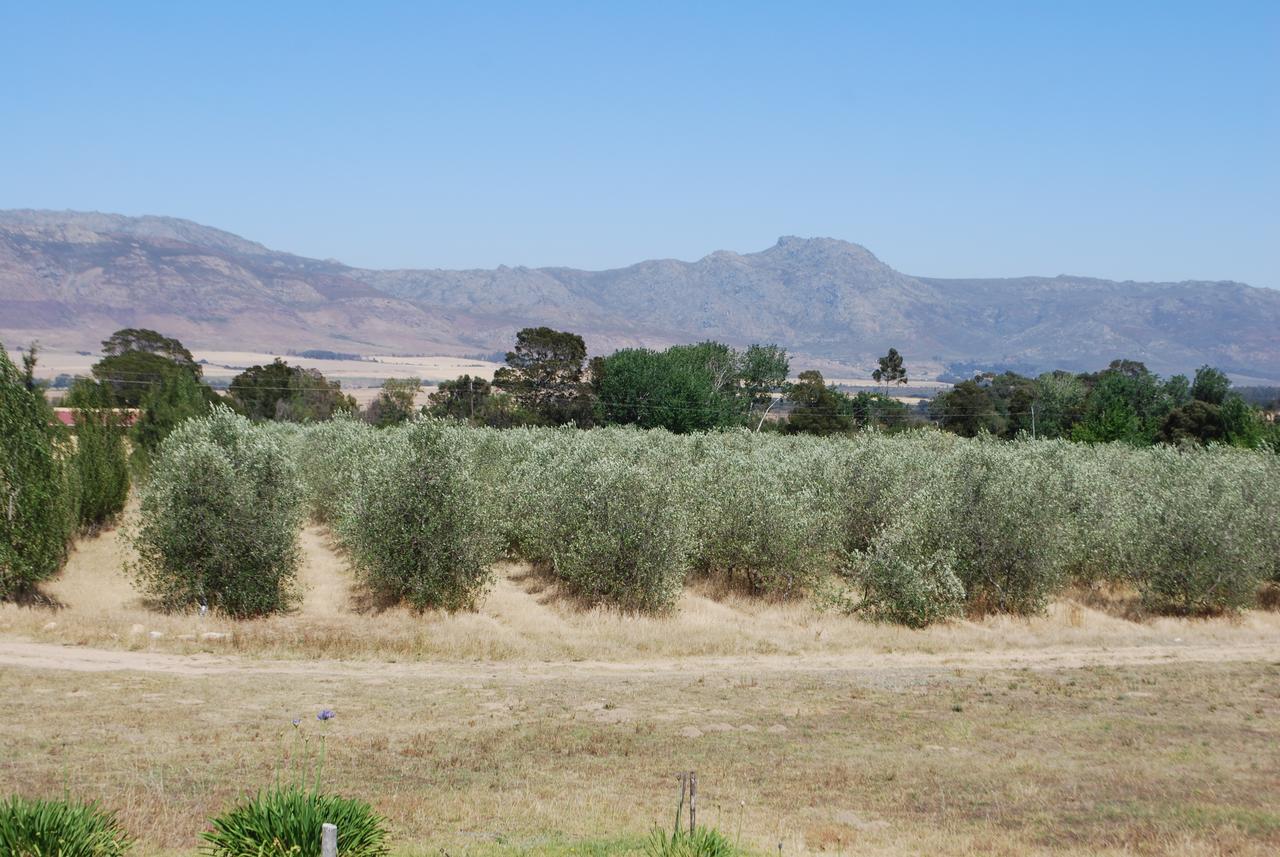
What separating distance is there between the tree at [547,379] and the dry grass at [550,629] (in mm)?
66395

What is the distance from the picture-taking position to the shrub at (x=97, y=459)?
168 feet

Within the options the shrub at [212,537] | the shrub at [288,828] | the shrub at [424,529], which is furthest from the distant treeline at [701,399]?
the shrub at [288,828]

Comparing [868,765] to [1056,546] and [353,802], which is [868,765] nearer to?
[353,802]

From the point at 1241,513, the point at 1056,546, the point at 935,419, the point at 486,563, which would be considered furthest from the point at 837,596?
the point at 935,419

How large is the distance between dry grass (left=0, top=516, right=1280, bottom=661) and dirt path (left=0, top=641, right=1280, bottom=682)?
73 cm

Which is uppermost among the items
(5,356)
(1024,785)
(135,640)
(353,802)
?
(5,356)

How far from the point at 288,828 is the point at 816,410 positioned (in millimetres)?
108701

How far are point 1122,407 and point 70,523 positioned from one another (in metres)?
94.6

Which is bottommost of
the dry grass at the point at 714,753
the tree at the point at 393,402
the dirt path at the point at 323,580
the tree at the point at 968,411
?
the dirt path at the point at 323,580

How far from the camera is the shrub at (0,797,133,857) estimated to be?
10945 millimetres

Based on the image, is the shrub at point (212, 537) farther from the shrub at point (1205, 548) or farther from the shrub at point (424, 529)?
the shrub at point (1205, 548)

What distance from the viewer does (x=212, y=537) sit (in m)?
35.2

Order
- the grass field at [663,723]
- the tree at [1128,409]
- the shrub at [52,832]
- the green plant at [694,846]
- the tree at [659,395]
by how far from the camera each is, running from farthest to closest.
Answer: the tree at [659,395] < the tree at [1128,409] < the grass field at [663,723] < the green plant at [694,846] < the shrub at [52,832]

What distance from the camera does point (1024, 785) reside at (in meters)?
19.2
